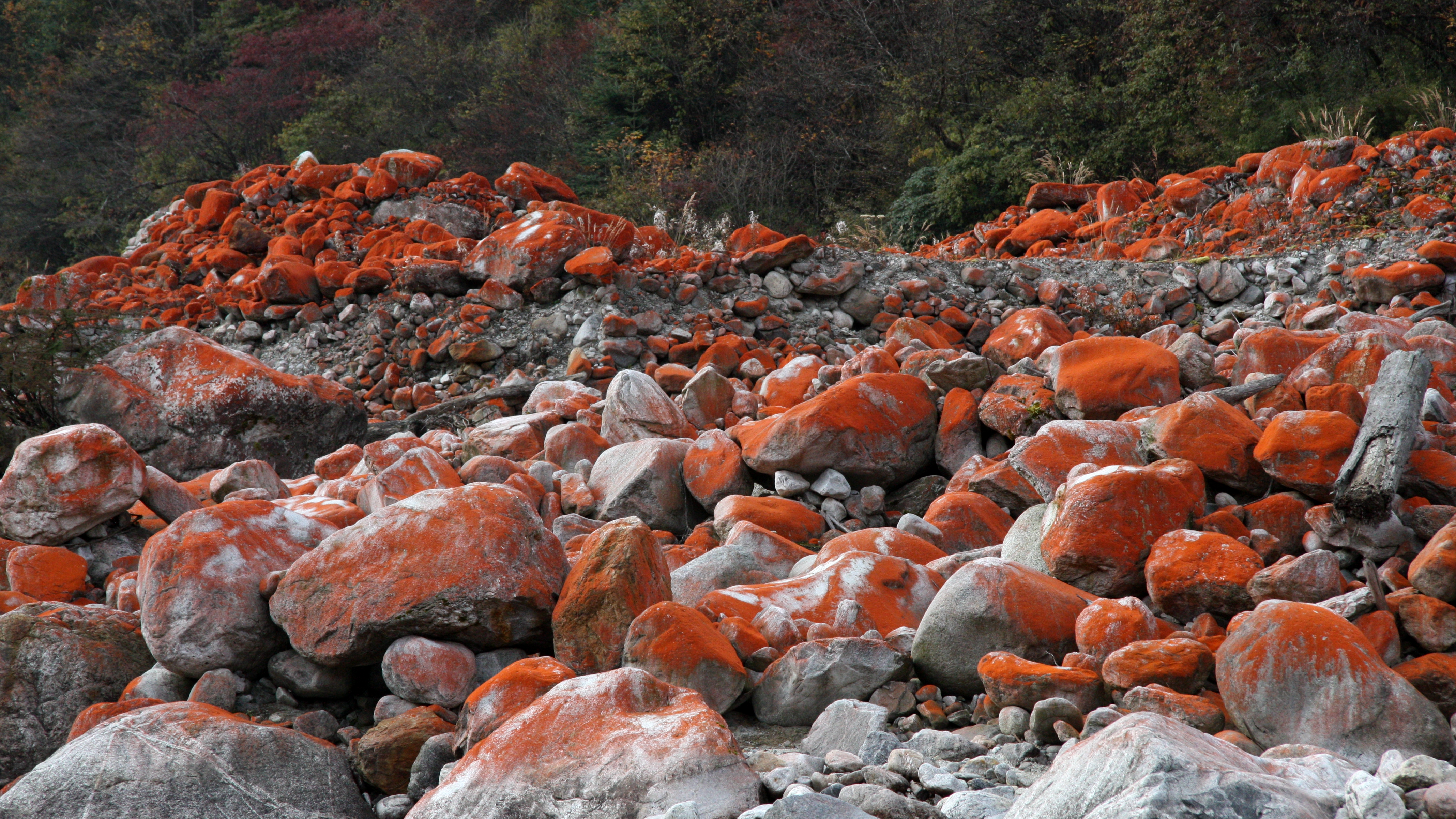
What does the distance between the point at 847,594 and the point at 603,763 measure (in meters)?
1.33

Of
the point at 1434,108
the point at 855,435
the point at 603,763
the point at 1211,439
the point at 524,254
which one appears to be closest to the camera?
the point at 603,763

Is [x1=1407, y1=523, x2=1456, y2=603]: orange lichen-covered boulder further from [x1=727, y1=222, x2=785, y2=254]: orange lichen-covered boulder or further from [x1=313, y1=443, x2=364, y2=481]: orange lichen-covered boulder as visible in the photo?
[x1=727, y1=222, x2=785, y2=254]: orange lichen-covered boulder

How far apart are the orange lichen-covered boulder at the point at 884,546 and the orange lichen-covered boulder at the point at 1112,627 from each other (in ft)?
3.25

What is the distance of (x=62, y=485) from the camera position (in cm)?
435

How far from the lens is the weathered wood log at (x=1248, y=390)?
445 centimetres

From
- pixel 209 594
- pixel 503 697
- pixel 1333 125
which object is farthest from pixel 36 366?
pixel 1333 125

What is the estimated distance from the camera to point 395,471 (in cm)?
468

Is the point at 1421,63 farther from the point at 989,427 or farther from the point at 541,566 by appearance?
the point at 541,566

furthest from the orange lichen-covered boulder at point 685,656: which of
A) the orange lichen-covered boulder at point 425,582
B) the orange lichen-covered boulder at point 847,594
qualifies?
the orange lichen-covered boulder at point 425,582

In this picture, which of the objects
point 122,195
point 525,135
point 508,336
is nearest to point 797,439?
point 508,336

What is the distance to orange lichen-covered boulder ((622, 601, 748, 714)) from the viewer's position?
112 inches

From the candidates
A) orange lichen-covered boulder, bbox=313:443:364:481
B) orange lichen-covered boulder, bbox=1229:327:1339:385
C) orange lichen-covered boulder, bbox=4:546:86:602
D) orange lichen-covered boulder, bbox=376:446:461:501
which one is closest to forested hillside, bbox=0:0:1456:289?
orange lichen-covered boulder, bbox=1229:327:1339:385

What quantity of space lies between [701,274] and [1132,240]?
4.88 meters

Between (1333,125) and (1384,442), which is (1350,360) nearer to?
(1384,442)
